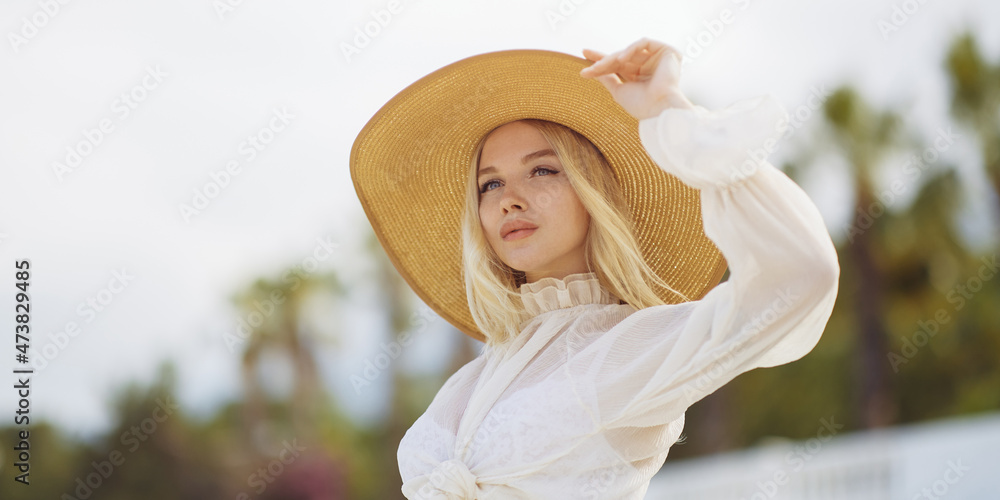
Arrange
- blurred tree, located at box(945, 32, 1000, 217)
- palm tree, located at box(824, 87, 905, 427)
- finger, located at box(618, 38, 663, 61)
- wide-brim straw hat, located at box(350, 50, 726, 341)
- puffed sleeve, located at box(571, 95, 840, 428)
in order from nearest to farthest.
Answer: puffed sleeve, located at box(571, 95, 840, 428), finger, located at box(618, 38, 663, 61), wide-brim straw hat, located at box(350, 50, 726, 341), blurred tree, located at box(945, 32, 1000, 217), palm tree, located at box(824, 87, 905, 427)

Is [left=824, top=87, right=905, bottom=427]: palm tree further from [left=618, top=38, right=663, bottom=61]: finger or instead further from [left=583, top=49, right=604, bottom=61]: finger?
[left=618, top=38, right=663, bottom=61]: finger

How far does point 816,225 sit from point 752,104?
208mm

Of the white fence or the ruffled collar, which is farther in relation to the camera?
the white fence

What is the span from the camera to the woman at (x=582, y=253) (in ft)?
4.55

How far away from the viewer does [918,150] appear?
12352 millimetres

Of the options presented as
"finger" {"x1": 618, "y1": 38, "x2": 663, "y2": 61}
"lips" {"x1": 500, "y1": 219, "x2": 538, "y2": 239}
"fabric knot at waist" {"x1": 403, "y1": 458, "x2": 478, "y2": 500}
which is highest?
"finger" {"x1": 618, "y1": 38, "x2": 663, "y2": 61}

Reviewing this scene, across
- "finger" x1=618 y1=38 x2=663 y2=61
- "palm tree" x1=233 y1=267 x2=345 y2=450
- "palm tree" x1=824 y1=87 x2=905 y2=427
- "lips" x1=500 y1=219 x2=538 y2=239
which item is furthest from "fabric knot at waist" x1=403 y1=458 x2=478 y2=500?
"palm tree" x1=824 y1=87 x2=905 y2=427

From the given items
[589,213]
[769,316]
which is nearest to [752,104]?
[769,316]

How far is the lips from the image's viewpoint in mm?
2002

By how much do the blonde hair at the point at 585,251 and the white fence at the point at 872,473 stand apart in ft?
18.2

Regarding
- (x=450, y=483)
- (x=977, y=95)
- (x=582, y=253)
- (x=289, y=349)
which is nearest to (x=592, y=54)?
(x=582, y=253)

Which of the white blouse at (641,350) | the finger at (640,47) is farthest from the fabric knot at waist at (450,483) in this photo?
the finger at (640,47)

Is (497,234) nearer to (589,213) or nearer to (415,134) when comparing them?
(589,213)

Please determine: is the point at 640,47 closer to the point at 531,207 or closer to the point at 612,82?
the point at 612,82
